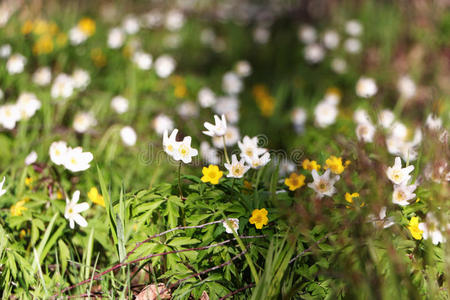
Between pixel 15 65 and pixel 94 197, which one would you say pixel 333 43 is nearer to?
pixel 15 65

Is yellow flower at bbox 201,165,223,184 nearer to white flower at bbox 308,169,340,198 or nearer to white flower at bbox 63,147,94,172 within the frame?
white flower at bbox 308,169,340,198

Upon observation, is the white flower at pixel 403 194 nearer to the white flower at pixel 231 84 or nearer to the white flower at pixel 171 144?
the white flower at pixel 171 144

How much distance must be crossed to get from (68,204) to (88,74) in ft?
4.85

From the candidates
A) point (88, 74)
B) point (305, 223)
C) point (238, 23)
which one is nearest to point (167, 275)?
point (305, 223)

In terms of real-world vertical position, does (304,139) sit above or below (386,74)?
above

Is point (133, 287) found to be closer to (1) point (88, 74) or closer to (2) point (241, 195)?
(2) point (241, 195)

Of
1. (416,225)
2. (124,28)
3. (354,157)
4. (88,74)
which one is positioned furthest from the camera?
(124,28)

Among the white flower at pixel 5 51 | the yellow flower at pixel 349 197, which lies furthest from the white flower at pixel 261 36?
the yellow flower at pixel 349 197

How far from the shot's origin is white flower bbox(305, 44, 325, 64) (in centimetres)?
342

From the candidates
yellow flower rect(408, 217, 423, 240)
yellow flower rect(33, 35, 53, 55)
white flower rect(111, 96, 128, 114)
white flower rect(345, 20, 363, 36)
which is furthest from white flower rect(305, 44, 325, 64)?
yellow flower rect(408, 217, 423, 240)

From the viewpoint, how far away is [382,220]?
132cm

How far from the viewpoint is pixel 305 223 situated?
1.26 m

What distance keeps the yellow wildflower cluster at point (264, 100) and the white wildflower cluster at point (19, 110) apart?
61.0 inches

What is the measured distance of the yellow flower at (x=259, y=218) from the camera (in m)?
1.36
